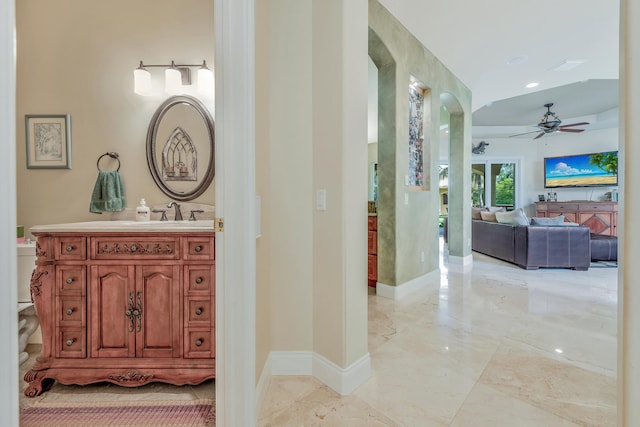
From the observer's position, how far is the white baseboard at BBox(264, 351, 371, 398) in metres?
1.61

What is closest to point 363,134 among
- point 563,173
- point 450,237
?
point 450,237

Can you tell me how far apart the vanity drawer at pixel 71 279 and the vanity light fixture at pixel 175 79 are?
136cm

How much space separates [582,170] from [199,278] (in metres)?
9.23

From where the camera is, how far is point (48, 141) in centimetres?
219

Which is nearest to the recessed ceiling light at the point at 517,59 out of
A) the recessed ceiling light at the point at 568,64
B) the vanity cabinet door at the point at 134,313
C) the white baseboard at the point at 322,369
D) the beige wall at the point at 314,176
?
the recessed ceiling light at the point at 568,64

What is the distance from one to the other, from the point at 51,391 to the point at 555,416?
2749 millimetres

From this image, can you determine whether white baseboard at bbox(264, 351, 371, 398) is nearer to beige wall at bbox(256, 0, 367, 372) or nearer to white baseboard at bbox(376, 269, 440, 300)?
beige wall at bbox(256, 0, 367, 372)

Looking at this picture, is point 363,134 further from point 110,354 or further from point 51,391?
point 51,391

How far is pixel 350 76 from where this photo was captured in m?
1.64

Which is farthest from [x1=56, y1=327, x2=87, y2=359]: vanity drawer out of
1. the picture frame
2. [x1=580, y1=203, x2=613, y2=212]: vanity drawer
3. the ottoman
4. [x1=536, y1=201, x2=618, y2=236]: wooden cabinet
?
[x1=580, y1=203, x2=613, y2=212]: vanity drawer

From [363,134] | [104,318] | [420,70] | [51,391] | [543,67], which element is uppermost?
[543,67]

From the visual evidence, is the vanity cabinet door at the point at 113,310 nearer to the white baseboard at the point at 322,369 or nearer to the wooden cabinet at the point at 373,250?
the white baseboard at the point at 322,369

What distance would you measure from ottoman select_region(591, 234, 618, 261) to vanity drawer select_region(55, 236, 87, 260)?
6.51 meters

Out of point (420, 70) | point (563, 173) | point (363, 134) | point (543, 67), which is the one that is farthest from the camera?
point (563, 173)
